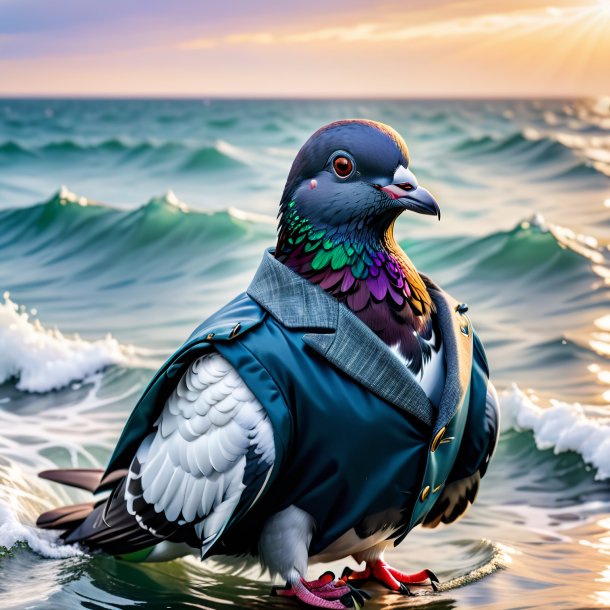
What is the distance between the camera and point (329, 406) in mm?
4211

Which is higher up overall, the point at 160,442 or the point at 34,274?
the point at 160,442

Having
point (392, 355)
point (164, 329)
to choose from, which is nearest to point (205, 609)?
point (392, 355)

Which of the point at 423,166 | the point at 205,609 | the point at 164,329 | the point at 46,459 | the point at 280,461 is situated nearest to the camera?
the point at 280,461

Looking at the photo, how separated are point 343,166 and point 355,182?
3.2 inches

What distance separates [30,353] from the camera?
8.51 metres

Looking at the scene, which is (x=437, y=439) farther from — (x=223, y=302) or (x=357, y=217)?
(x=223, y=302)

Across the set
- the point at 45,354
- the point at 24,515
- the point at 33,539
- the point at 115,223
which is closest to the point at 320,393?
the point at 33,539

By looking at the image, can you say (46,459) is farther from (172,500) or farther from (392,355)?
(392,355)

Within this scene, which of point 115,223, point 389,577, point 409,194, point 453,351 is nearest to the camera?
point 409,194

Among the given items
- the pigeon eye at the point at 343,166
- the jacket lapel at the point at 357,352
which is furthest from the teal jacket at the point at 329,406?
the pigeon eye at the point at 343,166

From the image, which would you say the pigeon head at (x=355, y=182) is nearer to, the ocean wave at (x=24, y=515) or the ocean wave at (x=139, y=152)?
the ocean wave at (x=24, y=515)

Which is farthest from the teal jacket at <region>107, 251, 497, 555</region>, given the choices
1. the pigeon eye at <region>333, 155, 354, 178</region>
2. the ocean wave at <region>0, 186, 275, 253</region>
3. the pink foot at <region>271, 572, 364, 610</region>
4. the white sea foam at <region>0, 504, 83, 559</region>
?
the ocean wave at <region>0, 186, 275, 253</region>

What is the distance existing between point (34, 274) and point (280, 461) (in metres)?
8.09

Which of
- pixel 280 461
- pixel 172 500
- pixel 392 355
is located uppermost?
pixel 392 355
